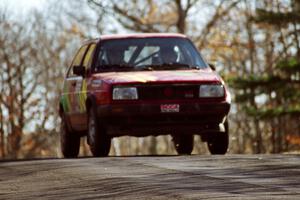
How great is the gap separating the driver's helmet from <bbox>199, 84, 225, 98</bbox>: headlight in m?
1.07

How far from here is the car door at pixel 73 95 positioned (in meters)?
17.6

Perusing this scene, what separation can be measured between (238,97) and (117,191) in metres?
21.3

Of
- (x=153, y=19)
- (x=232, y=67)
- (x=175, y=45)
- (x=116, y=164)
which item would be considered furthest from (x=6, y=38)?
(x=116, y=164)

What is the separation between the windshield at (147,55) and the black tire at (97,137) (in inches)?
30.9

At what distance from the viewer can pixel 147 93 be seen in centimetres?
1603

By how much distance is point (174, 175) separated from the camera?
37.9 ft

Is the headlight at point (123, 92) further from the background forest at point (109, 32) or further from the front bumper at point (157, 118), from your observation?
the background forest at point (109, 32)

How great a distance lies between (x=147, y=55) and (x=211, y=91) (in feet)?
4.47

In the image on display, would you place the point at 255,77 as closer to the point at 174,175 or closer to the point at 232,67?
the point at 174,175

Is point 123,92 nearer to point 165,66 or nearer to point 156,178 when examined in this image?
point 165,66

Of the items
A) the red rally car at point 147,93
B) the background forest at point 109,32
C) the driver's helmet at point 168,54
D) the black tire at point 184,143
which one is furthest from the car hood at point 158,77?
the background forest at point 109,32

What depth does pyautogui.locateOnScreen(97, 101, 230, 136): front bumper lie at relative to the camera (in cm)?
1595

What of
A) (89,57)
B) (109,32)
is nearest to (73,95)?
(89,57)

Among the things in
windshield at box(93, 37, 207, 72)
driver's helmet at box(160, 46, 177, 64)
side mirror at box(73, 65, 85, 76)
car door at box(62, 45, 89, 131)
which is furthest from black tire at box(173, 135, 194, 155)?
side mirror at box(73, 65, 85, 76)
